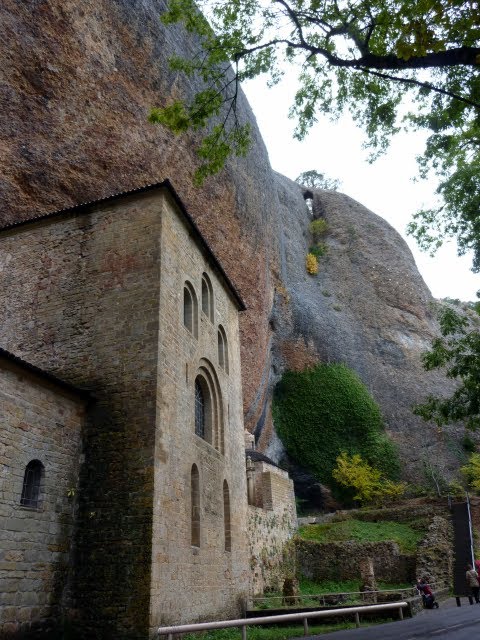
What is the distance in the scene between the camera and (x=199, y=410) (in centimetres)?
1371

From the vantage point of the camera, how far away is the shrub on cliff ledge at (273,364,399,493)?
33.8 metres

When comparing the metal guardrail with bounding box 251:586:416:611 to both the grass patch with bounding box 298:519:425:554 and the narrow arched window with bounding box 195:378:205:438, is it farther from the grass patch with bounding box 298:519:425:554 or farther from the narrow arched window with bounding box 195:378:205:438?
the grass patch with bounding box 298:519:425:554

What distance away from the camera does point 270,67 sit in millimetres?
10578

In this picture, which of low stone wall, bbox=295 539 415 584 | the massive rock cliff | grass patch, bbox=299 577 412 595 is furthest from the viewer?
low stone wall, bbox=295 539 415 584

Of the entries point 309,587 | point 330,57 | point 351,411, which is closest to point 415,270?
point 351,411

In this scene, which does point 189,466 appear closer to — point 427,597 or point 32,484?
point 32,484

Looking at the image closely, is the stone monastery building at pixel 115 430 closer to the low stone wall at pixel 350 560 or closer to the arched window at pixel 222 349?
the arched window at pixel 222 349

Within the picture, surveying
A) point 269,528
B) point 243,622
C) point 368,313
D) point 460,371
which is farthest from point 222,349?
point 368,313

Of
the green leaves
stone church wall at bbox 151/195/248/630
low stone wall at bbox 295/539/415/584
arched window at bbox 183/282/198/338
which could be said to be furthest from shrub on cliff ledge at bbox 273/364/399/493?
arched window at bbox 183/282/198/338

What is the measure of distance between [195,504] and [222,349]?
5637 mm

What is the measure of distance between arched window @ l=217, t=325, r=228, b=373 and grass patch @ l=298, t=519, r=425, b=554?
41.6 ft

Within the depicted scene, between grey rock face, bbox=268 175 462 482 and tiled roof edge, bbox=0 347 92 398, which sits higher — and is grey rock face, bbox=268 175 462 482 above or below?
above

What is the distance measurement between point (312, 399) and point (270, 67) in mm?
27810

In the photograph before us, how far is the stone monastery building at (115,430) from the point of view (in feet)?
28.3
